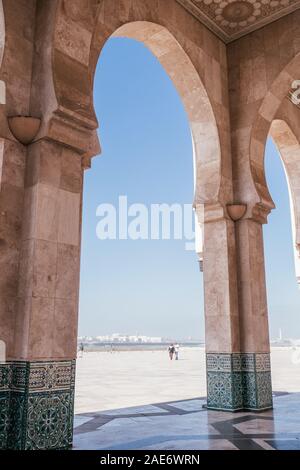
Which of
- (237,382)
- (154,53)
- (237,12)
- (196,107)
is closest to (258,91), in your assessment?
(196,107)

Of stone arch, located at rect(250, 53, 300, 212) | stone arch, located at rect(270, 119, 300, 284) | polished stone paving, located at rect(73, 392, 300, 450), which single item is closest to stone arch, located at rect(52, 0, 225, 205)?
stone arch, located at rect(250, 53, 300, 212)

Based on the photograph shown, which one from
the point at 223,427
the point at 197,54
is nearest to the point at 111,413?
the point at 223,427

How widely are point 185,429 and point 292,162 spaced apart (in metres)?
5.75

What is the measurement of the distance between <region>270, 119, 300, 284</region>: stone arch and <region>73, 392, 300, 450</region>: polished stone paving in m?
3.80

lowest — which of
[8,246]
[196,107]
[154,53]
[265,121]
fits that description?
[8,246]

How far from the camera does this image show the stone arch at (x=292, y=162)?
25.7ft

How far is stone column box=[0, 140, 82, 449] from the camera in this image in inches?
124

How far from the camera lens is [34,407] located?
3127 mm

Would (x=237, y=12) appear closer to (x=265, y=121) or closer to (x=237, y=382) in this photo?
(x=265, y=121)

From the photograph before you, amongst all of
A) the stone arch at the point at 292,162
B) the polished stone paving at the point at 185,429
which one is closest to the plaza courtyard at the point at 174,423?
the polished stone paving at the point at 185,429

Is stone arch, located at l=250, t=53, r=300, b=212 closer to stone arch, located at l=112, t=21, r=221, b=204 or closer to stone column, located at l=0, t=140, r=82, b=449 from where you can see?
stone arch, located at l=112, t=21, r=221, b=204

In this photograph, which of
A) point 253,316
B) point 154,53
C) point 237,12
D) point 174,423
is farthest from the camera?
point 237,12

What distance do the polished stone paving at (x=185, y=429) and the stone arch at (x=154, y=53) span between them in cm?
255
